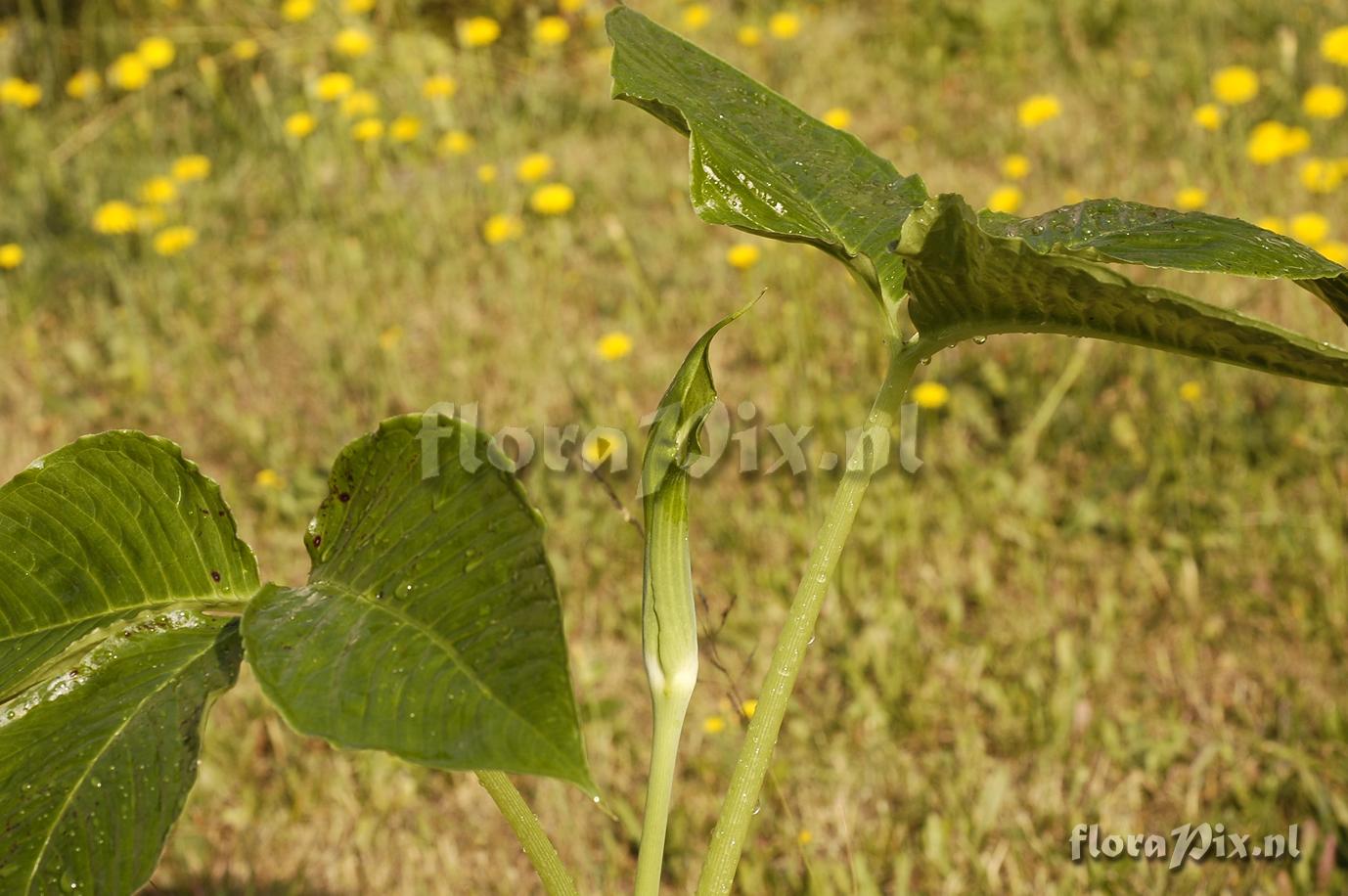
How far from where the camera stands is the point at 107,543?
857 mm

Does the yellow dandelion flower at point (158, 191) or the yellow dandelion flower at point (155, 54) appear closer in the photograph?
the yellow dandelion flower at point (158, 191)

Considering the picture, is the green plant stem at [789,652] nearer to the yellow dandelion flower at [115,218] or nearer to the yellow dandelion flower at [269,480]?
the yellow dandelion flower at [269,480]

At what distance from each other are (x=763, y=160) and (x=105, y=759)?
582 millimetres

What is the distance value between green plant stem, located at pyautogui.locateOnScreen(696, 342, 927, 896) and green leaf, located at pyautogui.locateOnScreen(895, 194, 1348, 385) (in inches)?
2.3

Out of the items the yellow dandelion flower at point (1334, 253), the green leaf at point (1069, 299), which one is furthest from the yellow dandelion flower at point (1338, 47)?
the green leaf at point (1069, 299)

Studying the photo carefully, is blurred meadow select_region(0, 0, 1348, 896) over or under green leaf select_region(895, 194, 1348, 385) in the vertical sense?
over

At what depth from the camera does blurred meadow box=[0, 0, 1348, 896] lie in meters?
1.81

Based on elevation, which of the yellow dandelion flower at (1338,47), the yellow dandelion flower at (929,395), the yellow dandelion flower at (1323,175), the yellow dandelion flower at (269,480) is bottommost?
the yellow dandelion flower at (269,480)

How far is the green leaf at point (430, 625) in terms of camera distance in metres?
0.62

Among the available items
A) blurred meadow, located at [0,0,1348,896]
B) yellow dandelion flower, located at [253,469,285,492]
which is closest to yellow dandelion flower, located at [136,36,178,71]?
blurred meadow, located at [0,0,1348,896]

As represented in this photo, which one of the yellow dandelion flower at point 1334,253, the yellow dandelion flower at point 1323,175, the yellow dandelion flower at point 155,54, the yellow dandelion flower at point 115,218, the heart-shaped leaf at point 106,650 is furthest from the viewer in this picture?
the yellow dandelion flower at point 155,54

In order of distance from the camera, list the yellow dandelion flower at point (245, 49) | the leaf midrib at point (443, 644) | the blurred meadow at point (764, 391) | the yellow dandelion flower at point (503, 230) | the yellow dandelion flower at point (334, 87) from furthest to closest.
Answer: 1. the yellow dandelion flower at point (245, 49)
2. the yellow dandelion flower at point (334, 87)
3. the yellow dandelion flower at point (503, 230)
4. the blurred meadow at point (764, 391)
5. the leaf midrib at point (443, 644)

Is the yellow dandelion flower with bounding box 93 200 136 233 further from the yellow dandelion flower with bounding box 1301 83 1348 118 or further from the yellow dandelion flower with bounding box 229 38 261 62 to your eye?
Answer: the yellow dandelion flower with bounding box 1301 83 1348 118

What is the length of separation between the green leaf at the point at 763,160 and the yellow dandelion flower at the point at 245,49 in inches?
136
